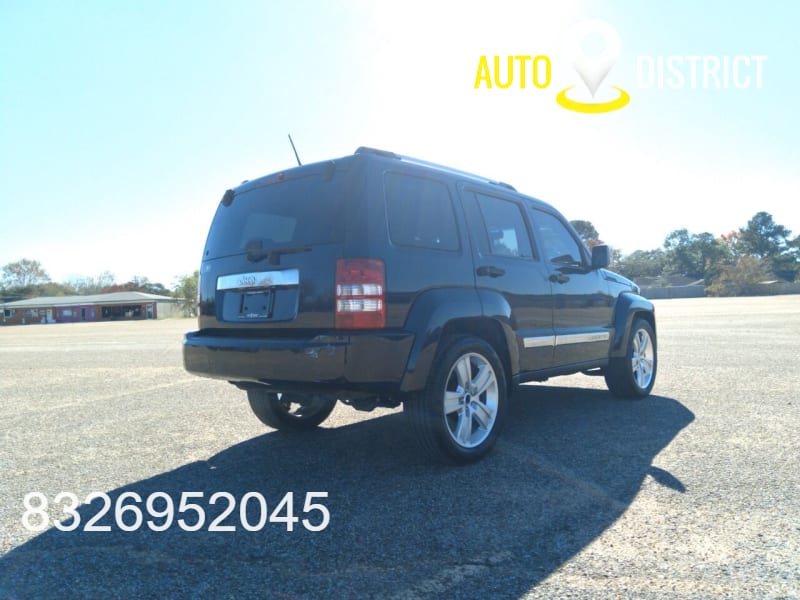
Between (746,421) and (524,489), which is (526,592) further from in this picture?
(746,421)

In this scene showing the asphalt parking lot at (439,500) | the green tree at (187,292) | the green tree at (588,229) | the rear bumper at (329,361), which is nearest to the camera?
the asphalt parking lot at (439,500)

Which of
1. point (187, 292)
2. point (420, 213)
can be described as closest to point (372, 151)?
point (420, 213)

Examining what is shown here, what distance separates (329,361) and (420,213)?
4.05 ft

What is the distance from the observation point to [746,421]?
4.77 meters

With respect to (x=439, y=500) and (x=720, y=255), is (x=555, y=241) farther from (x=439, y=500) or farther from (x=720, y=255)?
(x=720, y=255)

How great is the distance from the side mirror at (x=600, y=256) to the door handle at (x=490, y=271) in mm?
1668

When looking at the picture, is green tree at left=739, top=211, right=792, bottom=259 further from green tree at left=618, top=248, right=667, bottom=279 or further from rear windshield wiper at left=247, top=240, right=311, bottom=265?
rear windshield wiper at left=247, top=240, right=311, bottom=265

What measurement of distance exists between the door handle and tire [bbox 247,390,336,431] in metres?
1.64

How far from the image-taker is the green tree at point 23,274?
359 feet

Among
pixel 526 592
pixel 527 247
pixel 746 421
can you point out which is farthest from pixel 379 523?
pixel 746 421

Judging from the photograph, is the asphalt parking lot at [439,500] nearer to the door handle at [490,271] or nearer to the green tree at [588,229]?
the door handle at [490,271]

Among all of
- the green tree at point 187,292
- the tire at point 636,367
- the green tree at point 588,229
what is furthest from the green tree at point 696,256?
the tire at point 636,367

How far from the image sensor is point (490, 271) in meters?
4.12

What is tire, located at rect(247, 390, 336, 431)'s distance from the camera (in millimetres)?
4680
